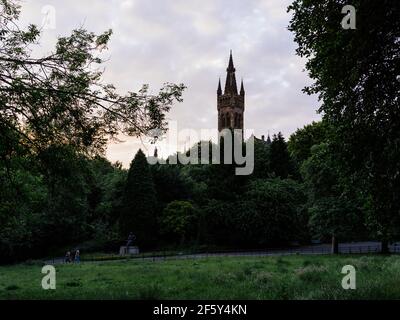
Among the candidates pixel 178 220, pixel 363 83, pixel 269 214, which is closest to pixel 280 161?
pixel 269 214

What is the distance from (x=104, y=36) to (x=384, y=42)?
8.94 m

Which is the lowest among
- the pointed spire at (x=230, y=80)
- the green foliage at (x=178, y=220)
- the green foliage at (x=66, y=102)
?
the green foliage at (x=178, y=220)

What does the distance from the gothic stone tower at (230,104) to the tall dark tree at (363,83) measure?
457 feet

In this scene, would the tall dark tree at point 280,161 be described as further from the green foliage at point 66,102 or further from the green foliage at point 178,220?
the green foliage at point 66,102

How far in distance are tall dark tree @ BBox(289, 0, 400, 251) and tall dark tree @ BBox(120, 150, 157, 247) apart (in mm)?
42546

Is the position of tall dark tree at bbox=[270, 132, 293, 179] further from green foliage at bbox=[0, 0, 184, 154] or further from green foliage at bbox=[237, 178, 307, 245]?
green foliage at bbox=[0, 0, 184, 154]

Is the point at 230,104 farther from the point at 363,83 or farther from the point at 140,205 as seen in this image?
the point at 363,83

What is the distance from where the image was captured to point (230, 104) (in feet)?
511

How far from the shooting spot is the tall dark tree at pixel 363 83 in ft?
45.3

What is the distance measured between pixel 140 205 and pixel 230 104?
339 feet

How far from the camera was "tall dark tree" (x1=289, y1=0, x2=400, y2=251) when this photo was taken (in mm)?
13805

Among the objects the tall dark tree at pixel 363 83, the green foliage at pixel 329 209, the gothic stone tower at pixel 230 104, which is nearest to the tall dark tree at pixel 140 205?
the green foliage at pixel 329 209

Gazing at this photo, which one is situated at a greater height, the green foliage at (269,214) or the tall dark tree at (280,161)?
the tall dark tree at (280,161)
